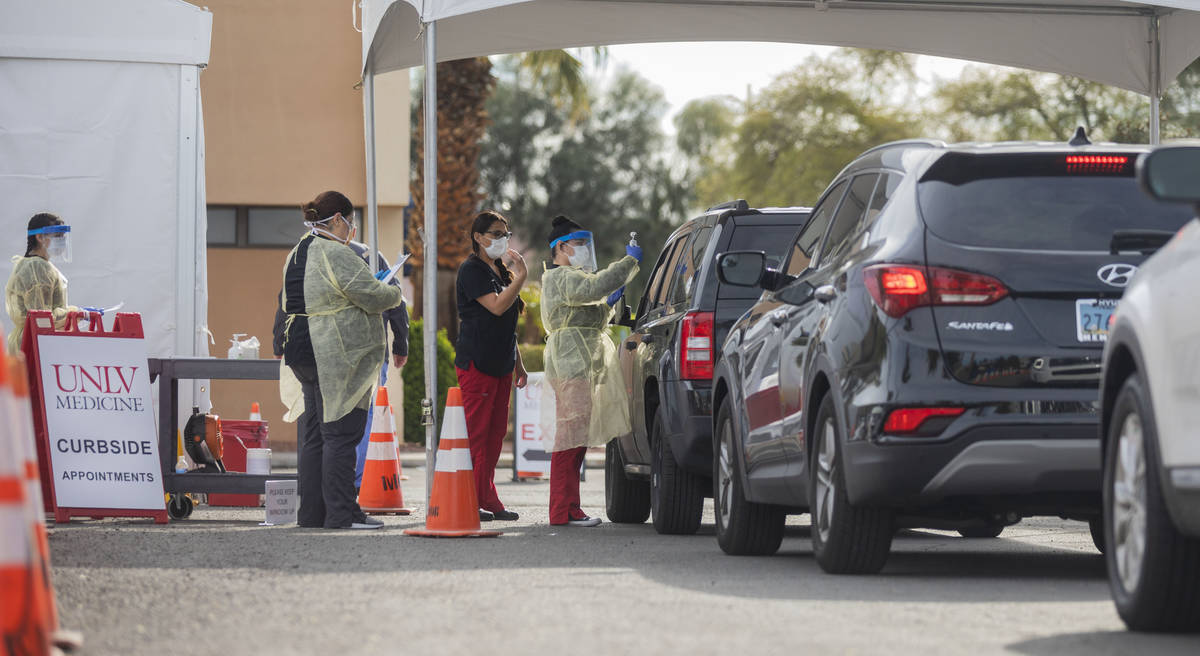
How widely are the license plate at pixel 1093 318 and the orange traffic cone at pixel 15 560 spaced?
403 cm

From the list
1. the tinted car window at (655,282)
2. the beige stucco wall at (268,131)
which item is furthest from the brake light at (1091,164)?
the beige stucco wall at (268,131)

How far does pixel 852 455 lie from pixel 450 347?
20017 mm

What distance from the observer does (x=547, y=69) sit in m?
32.4

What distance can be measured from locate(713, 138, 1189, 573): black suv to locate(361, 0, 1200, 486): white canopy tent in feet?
23.5

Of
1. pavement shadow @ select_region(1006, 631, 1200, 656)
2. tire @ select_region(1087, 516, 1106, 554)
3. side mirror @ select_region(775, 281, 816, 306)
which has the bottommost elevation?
tire @ select_region(1087, 516, 1106, 554)

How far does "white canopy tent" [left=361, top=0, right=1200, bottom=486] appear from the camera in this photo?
48.1 ft

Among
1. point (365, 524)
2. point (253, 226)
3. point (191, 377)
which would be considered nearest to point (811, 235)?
point (365, 524)

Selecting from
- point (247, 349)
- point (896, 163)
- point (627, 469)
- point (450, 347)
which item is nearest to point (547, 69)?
point (450, 347)

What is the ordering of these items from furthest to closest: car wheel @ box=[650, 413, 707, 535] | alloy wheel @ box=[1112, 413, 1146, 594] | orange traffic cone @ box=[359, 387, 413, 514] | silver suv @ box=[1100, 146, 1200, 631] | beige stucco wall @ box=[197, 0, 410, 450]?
beige stucco wall @ box=[197, 0, 410, 450] < orange traffic cone @ box=[359, 387, 413, 514] < car wheel @ box=[650, 413, 707, 535] < alloy wheel @ box=[1112, 413, 1146, 594] < silver suv @ box=[1100, 146, 1200, 631]

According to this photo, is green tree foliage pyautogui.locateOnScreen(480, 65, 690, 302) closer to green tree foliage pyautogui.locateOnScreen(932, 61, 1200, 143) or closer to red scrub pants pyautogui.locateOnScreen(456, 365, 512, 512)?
green tree foliage pyautogui.locateOnScreen(932, 61, 1200, 143)

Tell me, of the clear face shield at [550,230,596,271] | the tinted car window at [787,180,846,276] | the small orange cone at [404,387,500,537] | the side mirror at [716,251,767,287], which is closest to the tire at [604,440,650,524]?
the clear face shield at [550,230,596,271]

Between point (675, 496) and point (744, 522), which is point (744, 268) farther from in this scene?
point (675, 496)

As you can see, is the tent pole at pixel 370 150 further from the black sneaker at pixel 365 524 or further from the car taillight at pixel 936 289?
the car taillight at pixel 936 289

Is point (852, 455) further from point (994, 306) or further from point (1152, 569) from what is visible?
point (1152, 569)
